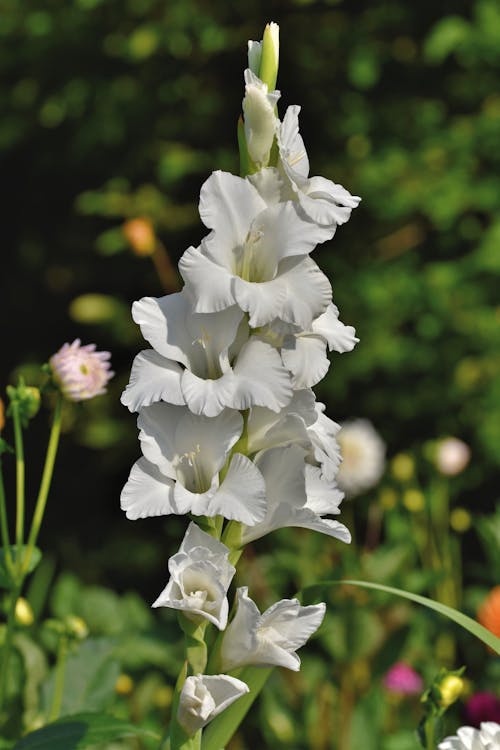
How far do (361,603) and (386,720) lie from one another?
0.21 metres

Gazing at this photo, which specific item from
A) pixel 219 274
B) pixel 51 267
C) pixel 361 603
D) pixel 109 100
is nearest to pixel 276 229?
pixel 219 274

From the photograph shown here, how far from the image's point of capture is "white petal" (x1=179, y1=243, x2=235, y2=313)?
71cm

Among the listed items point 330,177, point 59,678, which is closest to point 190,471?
point 59,678

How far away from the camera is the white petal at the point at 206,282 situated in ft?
2.32

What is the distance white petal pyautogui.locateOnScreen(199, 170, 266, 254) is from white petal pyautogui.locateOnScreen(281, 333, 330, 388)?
75 millimetres

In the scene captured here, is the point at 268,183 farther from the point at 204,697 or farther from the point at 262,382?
the point at 204,697

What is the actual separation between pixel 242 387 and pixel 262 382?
1cm

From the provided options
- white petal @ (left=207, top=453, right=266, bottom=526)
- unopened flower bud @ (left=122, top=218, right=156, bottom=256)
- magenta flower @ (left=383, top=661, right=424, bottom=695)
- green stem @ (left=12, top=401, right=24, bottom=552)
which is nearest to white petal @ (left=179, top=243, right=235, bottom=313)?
white petal @ (left=207, top=453, right=266, bottom=526)

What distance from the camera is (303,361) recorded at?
73cm

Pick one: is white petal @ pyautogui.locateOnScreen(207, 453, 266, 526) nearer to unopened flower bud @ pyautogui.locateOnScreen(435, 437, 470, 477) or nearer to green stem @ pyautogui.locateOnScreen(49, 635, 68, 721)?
green stem @ pyautogui.locateOnScreen(49, 635, 68, 721)

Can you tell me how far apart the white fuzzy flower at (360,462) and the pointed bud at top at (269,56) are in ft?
4.46

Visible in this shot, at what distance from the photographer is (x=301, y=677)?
6.17ft

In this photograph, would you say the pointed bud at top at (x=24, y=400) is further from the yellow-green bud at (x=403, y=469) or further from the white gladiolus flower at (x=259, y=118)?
the yellow-green bud at (x=403, y=469)

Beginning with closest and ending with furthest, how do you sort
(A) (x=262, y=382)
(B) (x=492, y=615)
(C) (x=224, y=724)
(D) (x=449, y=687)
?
(A) (x=262, y=382) < (C) (x=224, y=724) < (D) (x=449, y=687) < (B) (x=492, y=615)
